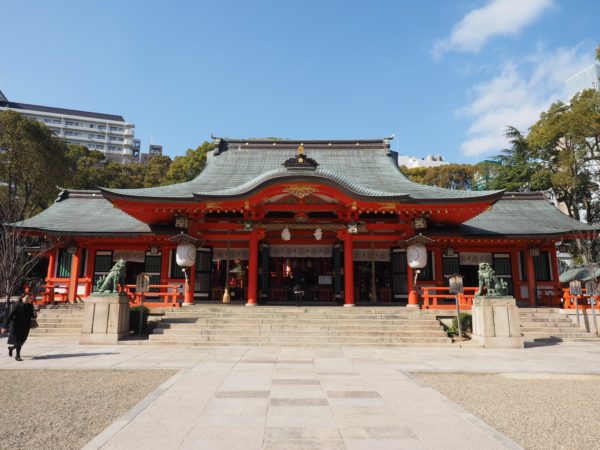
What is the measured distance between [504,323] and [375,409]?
7.87 m

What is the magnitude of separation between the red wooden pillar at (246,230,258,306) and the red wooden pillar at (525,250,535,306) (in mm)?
12966

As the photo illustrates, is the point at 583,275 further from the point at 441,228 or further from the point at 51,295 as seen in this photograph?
the point at 51,295

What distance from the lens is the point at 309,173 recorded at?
14.5 m

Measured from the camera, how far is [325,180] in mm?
14297

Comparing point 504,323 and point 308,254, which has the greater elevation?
point 308,254

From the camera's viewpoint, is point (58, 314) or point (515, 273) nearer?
point (58, 314)

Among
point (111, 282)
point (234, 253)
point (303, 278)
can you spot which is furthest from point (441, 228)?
point (111, 282)

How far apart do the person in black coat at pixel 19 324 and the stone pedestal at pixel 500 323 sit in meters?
12.6

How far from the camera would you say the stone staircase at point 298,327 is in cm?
1153

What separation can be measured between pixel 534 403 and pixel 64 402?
24.1 ft

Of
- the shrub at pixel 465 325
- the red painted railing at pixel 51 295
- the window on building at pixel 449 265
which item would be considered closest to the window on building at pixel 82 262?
the red painted railing at pixel 51 295

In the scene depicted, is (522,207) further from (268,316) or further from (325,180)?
(268,316)

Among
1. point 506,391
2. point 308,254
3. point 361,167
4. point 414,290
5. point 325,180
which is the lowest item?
point 506,391

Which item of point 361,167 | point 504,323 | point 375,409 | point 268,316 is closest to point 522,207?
point 361,167
